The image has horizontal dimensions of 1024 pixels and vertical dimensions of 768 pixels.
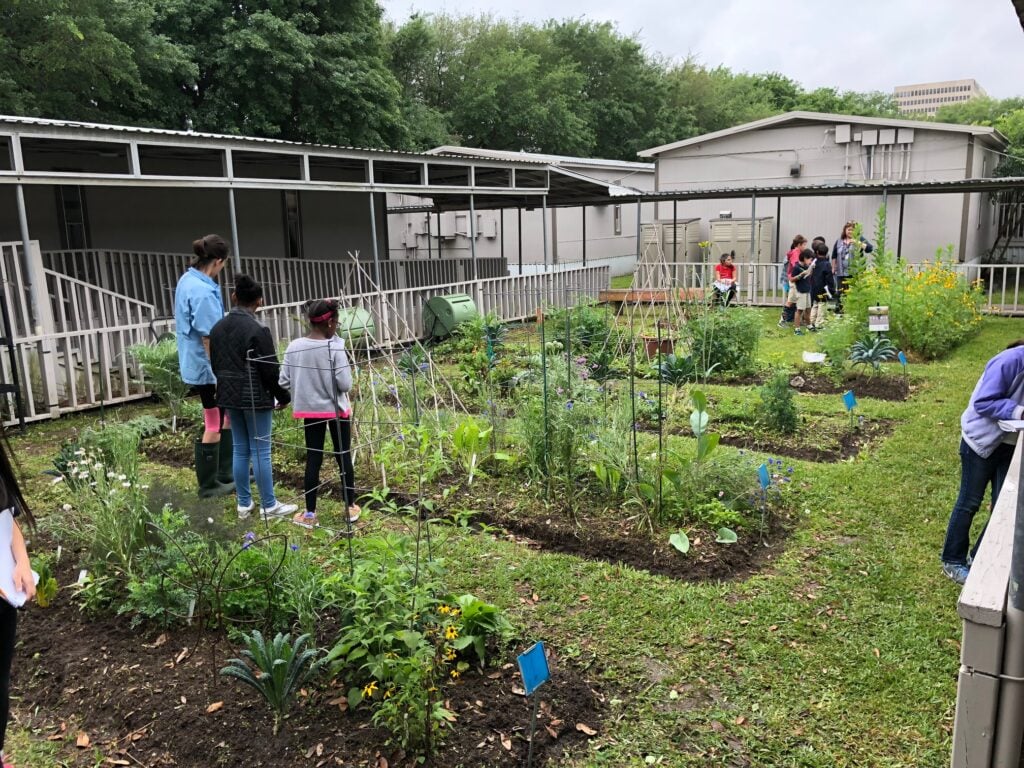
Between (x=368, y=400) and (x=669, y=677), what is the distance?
4.06m

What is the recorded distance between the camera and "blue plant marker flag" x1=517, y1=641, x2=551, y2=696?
255 cm

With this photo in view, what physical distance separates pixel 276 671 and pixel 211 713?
406 mm

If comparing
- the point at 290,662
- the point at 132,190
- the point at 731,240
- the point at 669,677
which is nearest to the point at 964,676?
the point at 669,677

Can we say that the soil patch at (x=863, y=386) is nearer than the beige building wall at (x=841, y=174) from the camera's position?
Yes

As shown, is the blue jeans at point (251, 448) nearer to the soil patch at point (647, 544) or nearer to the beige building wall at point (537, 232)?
the soil patch at point (647, 544)

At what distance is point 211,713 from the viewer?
3.15 meters

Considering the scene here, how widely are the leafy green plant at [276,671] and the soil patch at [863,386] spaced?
7.21 meters

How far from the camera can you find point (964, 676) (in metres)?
2.04

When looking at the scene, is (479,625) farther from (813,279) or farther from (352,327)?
(813,279)

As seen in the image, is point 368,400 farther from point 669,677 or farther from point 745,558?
point 669,677

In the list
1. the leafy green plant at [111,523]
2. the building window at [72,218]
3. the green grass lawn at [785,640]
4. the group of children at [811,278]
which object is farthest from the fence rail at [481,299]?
the green grass lawn at [785,640]

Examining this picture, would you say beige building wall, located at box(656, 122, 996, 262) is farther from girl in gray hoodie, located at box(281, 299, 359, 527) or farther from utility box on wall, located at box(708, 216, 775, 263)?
girl in gray hoodie, located at box(281, 299, 359, 527)

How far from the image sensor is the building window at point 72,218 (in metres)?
12.6

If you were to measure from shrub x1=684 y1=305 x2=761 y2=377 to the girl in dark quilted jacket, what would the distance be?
557 cm
